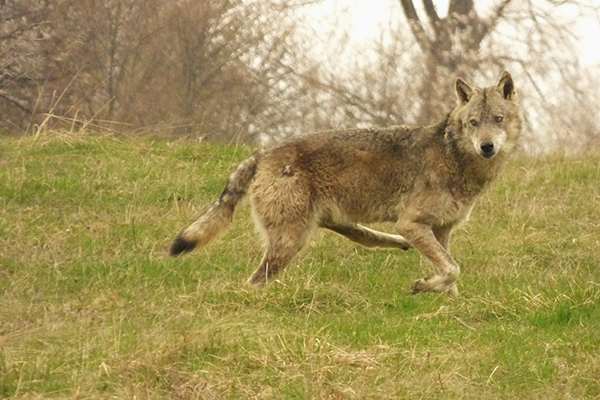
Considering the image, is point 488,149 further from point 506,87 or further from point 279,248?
point 279,248

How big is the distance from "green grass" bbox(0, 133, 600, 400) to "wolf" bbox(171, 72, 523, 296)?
1.32 feet

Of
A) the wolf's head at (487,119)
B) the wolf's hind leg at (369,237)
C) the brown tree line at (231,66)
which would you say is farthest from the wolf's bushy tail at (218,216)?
the brown tree line at (231,66)

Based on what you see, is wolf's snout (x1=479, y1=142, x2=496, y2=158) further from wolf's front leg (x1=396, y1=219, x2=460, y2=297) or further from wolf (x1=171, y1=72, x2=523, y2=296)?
Result: wolf's front leg (x1=396, y1=219, x2=460, y2=297)

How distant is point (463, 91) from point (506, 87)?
0.34 meters

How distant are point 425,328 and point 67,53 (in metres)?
11.4

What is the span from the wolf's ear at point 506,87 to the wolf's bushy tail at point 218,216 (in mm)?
1976

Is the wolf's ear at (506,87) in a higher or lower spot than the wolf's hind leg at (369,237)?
higher

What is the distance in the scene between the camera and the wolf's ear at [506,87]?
24.4 feet

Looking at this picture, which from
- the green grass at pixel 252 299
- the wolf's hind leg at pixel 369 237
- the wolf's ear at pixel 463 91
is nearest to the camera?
the green grass at pixel 252 299

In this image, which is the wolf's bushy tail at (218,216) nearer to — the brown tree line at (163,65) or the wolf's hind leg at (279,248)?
the wolf's hind leg at (279,248)

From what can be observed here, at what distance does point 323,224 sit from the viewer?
7.46 meters

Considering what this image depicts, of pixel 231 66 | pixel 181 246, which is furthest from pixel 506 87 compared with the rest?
pixel 231 66

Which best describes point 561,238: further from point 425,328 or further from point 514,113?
point 425,328

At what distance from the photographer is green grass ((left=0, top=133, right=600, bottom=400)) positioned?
4.73m
